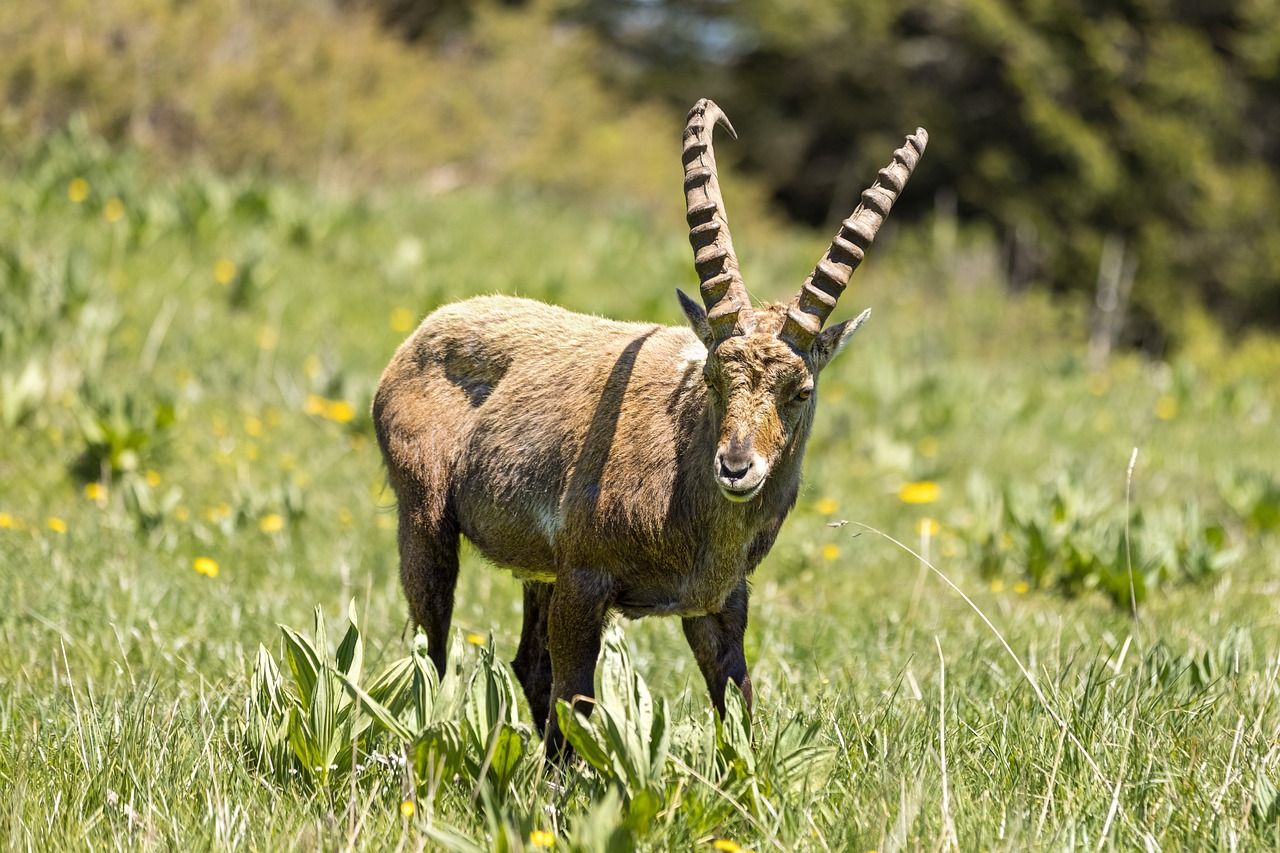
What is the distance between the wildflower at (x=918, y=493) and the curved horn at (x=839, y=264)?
4.24 m

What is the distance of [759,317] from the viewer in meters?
4.04

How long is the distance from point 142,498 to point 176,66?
963cm

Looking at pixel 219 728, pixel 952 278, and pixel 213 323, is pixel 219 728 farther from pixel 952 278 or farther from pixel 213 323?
pixel 952 278

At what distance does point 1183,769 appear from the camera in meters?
3.70

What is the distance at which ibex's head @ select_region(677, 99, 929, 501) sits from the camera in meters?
3.94

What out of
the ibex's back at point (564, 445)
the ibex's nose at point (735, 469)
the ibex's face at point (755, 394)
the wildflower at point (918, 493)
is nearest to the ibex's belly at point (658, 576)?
the ibex's back at point (564, 445)

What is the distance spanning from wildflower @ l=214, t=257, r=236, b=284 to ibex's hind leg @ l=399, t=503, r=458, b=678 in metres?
6.40

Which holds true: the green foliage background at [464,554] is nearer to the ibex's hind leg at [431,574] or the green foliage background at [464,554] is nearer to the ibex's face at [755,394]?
the ibex's hind leg at [431,574]

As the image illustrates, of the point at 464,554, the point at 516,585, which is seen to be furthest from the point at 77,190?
the point at 464,554

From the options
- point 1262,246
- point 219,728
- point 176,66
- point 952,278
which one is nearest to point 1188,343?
point 1262,246

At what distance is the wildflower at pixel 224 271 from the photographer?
34.4ft

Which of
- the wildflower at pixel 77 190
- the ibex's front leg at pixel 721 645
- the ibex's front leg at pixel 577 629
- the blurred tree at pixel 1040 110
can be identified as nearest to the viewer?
the ibex's front leg at pixel 577 629

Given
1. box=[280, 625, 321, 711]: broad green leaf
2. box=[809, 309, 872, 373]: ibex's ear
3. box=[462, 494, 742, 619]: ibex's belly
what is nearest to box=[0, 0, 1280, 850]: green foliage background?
box=[280, 625, 321, 711]: broad green leaf

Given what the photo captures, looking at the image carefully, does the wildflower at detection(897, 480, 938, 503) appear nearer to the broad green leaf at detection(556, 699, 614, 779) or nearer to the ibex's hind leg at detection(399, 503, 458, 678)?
the ibex's hind leg at detection(399, 503, 458, 678)
